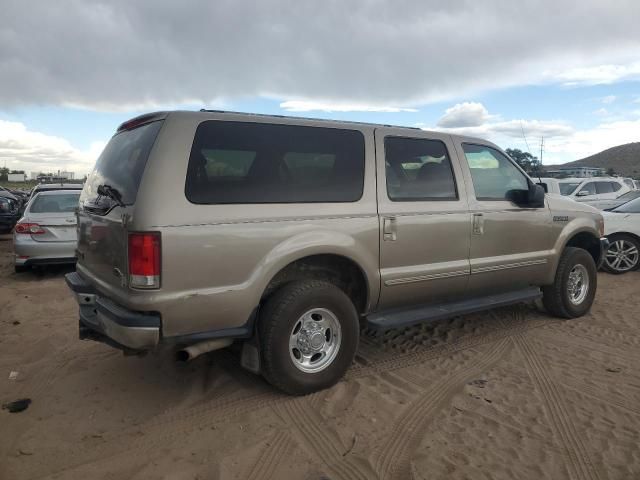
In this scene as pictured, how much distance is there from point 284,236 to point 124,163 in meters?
1.25

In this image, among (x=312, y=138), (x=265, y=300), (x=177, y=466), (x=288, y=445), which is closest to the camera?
(x=177, y=466)

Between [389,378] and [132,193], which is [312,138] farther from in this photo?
[389,378]

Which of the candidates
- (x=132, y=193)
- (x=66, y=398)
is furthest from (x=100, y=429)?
(x=132, y=193)

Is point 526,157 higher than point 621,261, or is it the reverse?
point 526,157

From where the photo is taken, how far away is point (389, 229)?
156 inches

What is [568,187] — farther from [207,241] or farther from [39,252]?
[207,241]

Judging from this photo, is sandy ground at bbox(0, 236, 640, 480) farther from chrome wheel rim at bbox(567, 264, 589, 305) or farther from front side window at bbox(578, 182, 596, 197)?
front side window at bbox(578, 182, 596, 197)

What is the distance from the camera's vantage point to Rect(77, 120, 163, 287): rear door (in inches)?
125

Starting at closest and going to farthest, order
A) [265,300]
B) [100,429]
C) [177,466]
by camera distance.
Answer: [177,466] → [100,429] → [265,300]

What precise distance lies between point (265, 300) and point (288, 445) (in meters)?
0.99

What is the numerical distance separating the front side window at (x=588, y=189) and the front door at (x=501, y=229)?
34.2 ft

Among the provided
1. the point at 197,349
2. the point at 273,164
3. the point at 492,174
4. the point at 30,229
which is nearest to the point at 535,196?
the point at 492,174

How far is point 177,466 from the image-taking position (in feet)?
9.27

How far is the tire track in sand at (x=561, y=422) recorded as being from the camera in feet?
9.23
